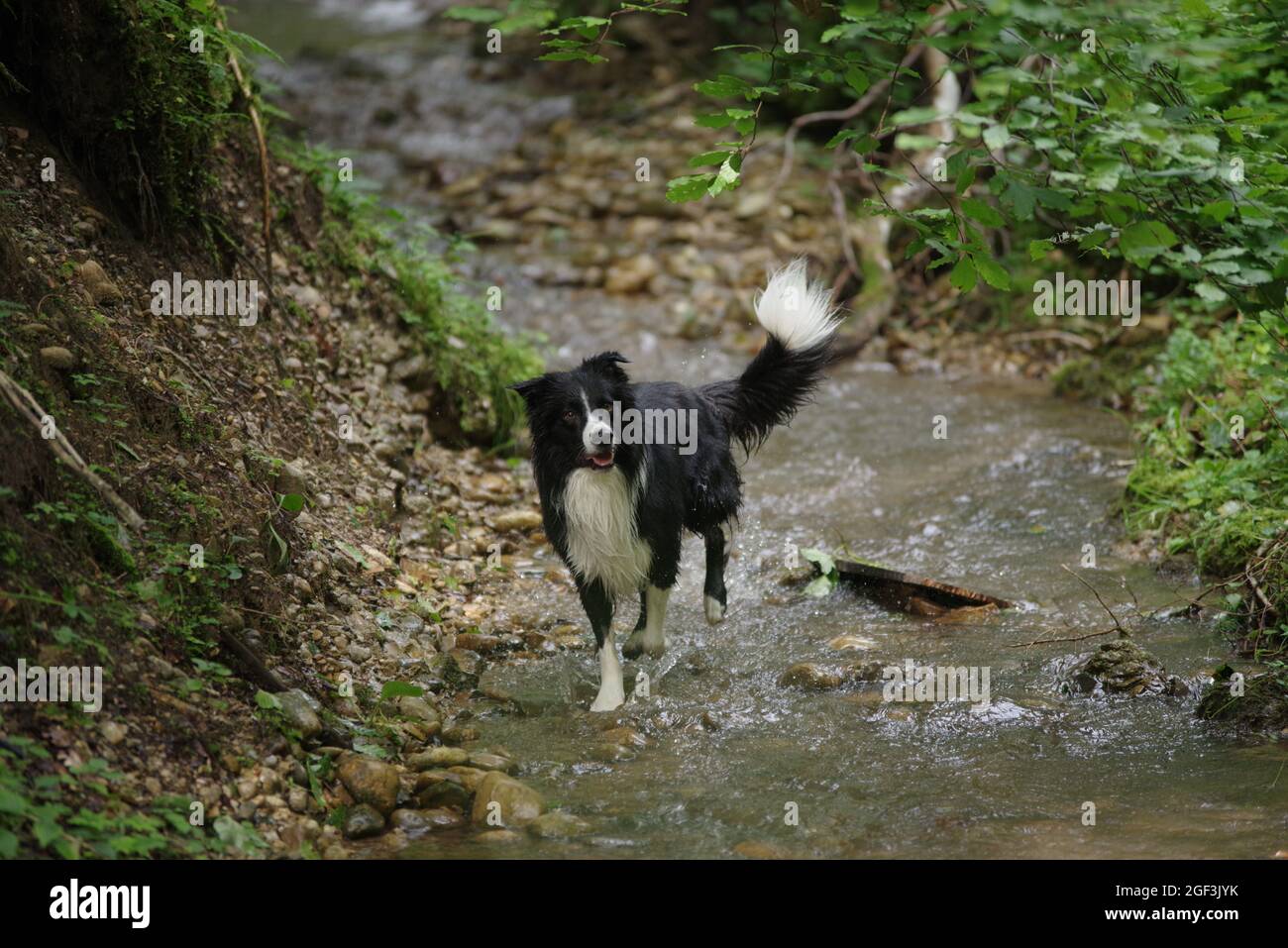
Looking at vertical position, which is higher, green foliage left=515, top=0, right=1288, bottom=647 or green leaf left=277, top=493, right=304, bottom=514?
green foliage left=515, top=0, right=1288, bottom=647

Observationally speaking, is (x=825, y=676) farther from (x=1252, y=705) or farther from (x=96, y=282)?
(x=96, y=282)

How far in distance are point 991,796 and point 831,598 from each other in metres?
2.10

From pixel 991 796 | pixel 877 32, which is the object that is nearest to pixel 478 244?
pixel 877 32

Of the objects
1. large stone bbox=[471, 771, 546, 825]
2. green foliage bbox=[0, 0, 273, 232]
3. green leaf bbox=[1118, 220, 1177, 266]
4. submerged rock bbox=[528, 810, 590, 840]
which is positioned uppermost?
green foliage bbox=[0, 0, 273, 232]

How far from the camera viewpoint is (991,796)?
4.04 metres

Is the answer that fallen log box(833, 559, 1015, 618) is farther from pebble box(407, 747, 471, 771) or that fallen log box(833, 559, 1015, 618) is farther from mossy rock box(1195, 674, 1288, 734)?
pebble box(407, 747, 471, 771)

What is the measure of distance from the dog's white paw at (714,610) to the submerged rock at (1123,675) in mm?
1673

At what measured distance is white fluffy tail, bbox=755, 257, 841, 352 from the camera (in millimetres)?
5773

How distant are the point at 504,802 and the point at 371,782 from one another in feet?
1.51

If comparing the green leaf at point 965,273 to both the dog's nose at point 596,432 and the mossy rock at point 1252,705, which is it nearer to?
the dog's nose at point 596,432

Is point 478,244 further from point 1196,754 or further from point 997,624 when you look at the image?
point 1196,754

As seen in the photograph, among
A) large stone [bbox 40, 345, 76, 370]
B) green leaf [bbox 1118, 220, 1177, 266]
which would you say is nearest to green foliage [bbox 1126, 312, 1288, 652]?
green leaf [bbox 1118, 220, 1177, 266]

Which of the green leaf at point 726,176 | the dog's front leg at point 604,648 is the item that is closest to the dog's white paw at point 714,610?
the dog's front leg at point 604,648

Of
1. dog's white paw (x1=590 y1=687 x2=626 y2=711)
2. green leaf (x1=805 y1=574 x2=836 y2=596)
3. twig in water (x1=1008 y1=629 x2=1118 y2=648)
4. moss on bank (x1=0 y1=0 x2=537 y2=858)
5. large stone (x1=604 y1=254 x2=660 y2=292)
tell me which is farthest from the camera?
large stone (x1=604 y1=254 x2=660 y2=292)
